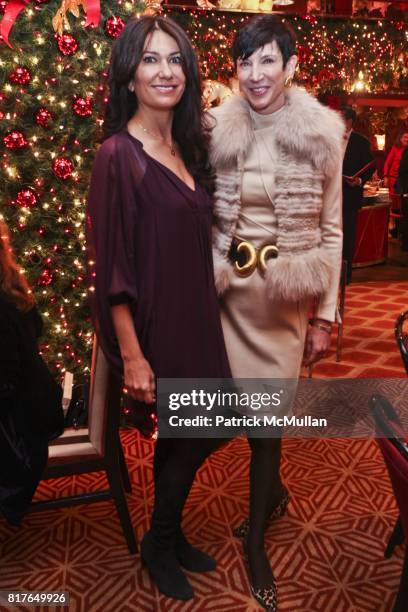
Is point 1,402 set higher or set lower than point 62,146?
lower

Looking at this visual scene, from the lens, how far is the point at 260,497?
6.62ft

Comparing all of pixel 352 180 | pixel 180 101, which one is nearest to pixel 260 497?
pixel 180 101

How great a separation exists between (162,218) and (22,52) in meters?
1.67

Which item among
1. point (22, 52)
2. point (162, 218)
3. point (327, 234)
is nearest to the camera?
point (162, 218)

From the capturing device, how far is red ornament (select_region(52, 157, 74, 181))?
296 centimetres

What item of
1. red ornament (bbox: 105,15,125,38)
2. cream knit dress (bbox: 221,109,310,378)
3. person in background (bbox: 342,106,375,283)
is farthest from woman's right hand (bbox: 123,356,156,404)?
person in background (bbox: 342,106,375,283)

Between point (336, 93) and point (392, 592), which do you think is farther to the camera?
point (336, 93)

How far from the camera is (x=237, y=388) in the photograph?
6.51 ft

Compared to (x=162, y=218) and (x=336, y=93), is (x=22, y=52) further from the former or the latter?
(x=336, y=93)

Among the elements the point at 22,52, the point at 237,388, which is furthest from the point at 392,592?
the point at 22,52

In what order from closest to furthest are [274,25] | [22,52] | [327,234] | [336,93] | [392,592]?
[274,25] < [327,234] < [392,592] < [22,52] < [336,93]

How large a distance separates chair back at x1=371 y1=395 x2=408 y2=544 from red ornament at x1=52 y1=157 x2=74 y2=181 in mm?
2090

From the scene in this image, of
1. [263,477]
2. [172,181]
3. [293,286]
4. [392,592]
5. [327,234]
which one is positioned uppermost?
[172,181]

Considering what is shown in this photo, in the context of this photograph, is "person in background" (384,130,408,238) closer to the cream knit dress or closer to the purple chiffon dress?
the cream knit dress
